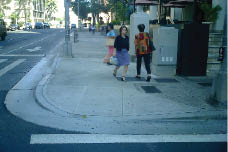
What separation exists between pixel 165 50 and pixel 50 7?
535ft

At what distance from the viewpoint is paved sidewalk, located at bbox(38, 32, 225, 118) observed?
5.65 meters

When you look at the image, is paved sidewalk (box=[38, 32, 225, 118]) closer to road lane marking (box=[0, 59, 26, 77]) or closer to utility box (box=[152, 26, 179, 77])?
utility box (box=[152, 26, 179, 77])

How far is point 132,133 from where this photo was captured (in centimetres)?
462

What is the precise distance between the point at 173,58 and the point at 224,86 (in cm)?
346

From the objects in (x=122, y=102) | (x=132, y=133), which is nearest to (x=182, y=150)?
(x=132, y=133)

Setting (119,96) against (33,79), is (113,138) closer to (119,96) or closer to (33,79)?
(119,96)

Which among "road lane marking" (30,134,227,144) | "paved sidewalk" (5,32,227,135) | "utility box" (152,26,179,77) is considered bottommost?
"road lane marking" (30,134,227,144)

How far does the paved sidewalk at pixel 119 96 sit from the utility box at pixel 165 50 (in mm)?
456

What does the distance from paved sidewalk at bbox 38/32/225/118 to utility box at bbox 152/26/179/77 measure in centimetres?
46

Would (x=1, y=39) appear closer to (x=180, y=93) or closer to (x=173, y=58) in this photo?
(x=173, y=58)

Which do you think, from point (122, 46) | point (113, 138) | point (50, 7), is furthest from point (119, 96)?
point (50, 7)

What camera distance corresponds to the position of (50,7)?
163m

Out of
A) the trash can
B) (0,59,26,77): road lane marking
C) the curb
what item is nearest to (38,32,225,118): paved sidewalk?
the curb

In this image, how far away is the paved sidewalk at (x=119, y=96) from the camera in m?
5.65
